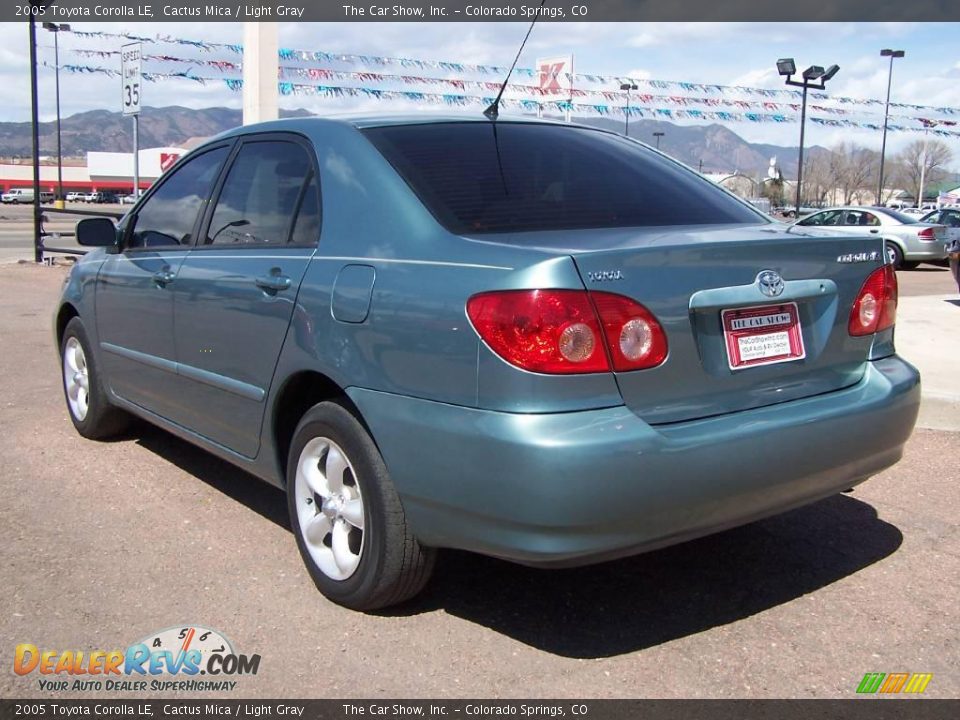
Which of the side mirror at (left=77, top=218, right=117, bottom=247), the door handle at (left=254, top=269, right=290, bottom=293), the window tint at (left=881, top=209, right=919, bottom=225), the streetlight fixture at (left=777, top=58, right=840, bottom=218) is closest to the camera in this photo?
the door handle at (left=254, top=269, right=290, bottom=293)

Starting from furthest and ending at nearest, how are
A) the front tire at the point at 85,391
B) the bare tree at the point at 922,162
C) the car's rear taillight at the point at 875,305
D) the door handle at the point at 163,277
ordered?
the bare tree at the point at 922,162 < the front tire at the point at 85,391 < the door handle at the point at 163,277 < the car's rear taillight at the point at 875,305

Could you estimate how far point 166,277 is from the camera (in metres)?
4.20

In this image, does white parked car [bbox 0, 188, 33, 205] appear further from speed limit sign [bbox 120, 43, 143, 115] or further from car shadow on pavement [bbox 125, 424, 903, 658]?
car shadow on pavement [bbox 125, 424, 903, 658]

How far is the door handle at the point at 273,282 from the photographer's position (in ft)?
11.1

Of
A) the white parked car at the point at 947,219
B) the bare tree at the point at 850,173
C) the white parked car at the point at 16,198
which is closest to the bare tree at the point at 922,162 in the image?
the bare tree at the point at 850,173

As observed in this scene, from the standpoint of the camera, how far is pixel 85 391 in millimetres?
5355

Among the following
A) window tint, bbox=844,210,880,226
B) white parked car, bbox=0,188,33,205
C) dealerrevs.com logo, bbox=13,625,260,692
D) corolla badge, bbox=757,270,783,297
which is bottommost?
dealerrevs.com logo, bbox=13,625,260,692

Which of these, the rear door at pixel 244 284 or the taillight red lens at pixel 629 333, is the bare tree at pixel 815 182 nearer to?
the rear door at pixel 244 284

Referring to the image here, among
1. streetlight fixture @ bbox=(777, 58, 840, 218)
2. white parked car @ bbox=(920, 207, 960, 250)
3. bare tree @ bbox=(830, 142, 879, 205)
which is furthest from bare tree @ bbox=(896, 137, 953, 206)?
white parked car @ bbox=(920, 207, 960, 250)

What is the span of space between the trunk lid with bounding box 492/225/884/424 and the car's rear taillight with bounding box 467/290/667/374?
2.1 inches

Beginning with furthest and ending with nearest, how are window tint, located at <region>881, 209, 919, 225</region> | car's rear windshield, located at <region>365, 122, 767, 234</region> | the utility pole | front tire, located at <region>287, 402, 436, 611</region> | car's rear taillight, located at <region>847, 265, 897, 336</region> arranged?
1. window tint, located at <region>881, 209, 919, 225</region>
2. the utility pole
3. car's rear taillight, located at <region>847, 265, 897, 336</region>
4. car's rear windshield, located at <region>365, 122, 767, 234</region>
5. front tire, located at <region>287, 402, 436, 611</region>

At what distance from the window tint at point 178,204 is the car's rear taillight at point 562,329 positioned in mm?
2085

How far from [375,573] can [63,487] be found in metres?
2.26

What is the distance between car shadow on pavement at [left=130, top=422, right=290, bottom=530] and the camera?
4.34m
